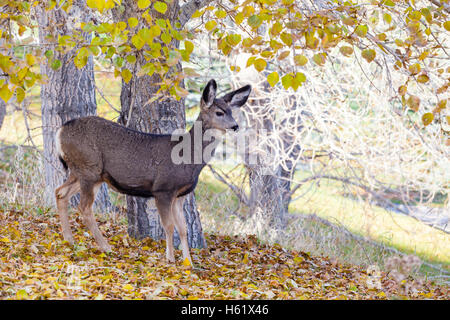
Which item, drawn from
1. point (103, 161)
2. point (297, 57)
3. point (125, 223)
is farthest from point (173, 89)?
point (125, 223)

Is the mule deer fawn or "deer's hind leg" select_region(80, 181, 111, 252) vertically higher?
the mule deer fawn

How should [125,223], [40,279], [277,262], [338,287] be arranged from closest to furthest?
[40,279] → [338,287] → [277,262] → [125,223]

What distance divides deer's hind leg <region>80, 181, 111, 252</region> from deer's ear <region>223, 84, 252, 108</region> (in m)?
1.72

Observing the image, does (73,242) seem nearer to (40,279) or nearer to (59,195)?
(59,195)

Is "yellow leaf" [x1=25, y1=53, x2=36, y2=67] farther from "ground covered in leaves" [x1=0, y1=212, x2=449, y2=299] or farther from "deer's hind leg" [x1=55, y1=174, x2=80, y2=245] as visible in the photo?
"deer's hind leg" [x1=55, y1=174, x2=80, y2=245]

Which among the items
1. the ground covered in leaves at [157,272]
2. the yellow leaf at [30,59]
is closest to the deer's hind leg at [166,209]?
the ground covered in leaves at [157,272]

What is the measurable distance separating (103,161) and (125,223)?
2109 millimetres

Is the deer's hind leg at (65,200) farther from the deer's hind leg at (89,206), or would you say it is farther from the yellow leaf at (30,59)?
the yellow leaf at (30,59)

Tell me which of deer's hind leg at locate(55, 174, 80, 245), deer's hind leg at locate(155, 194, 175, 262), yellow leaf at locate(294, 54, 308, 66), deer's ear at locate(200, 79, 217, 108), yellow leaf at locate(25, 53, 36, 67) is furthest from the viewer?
deer's hind leg at locate(55, 174, 80, 245)

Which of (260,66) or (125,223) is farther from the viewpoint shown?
(125,223)

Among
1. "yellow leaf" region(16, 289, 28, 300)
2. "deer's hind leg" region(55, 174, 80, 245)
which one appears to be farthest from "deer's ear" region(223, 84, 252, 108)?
"yellow leaf" region(16, 289, 28, 300)

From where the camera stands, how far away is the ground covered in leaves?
5.01 metres

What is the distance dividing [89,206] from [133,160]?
761mm
